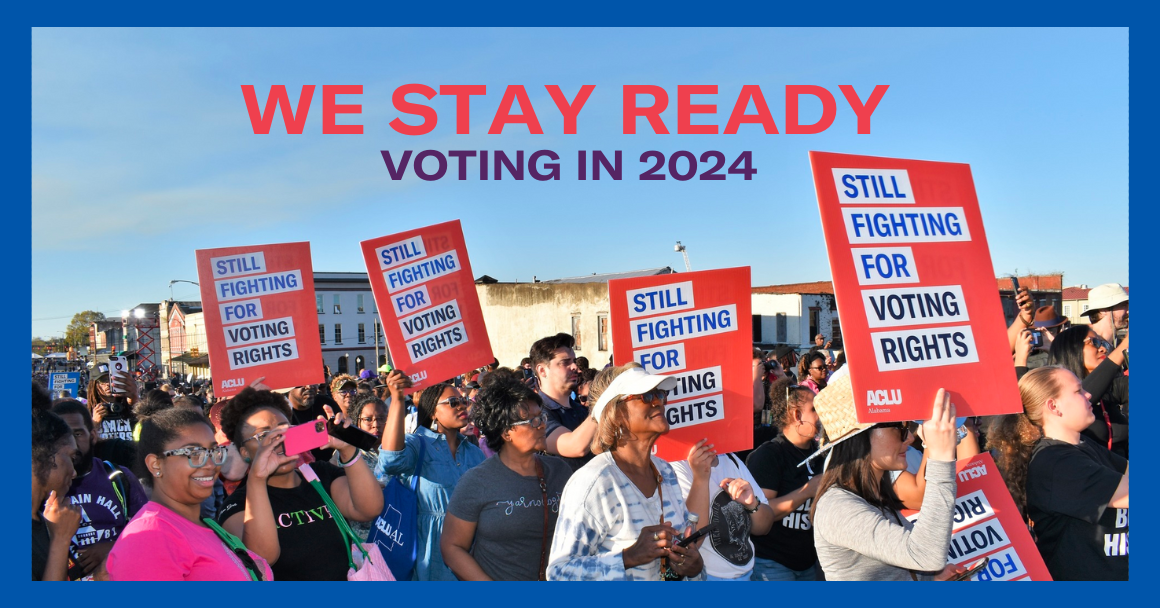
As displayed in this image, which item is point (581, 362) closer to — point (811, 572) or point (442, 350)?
point (442, 350)

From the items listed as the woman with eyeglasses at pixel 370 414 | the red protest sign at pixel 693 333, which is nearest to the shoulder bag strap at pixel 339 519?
the red protest sign at pixel 693 333

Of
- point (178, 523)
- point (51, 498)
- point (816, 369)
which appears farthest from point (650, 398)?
point (816, 369)

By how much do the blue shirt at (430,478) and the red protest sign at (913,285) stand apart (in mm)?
2530

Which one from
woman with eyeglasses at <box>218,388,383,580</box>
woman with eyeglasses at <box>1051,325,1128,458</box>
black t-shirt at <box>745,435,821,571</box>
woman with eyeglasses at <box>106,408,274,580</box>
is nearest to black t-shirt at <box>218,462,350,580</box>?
woman with eyeglasses at <box>218,388,383,580</box>

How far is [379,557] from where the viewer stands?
4.07m

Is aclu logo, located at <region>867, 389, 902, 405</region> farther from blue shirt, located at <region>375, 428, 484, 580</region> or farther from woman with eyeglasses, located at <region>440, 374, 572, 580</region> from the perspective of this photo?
blue shirt, located at <region>375, 428, 484, 580</region>

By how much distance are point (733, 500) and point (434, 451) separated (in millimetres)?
1933

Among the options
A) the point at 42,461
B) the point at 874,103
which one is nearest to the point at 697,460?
the point at 42,461

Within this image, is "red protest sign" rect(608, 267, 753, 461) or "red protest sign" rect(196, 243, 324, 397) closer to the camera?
"red protest sign" rect(608, 267, 753, 461)

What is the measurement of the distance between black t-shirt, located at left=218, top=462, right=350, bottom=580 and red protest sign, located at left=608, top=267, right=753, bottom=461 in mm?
1839

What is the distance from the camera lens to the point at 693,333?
510 cm

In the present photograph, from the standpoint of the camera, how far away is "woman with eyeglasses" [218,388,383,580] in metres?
3.60

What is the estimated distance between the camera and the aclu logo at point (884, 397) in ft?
12.2

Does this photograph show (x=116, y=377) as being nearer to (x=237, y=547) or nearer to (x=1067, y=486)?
(x=237, y=547)
